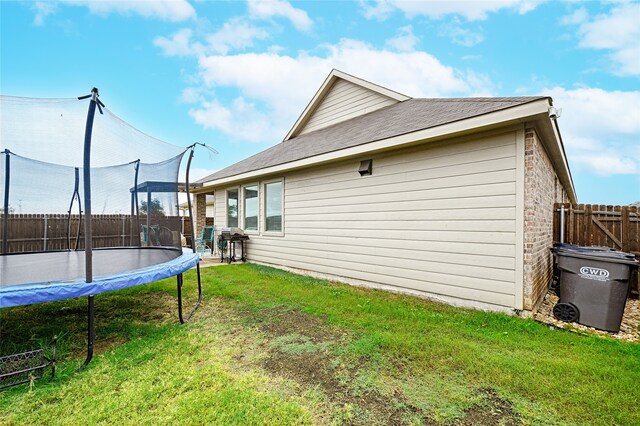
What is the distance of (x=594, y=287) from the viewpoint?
3.50 meters

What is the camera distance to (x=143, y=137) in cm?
384

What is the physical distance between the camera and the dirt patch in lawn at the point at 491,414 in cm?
177

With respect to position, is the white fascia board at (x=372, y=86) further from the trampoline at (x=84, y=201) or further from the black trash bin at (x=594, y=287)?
the trampoline at (x=84, y=201)

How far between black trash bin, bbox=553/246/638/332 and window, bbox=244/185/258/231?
21.8 ft

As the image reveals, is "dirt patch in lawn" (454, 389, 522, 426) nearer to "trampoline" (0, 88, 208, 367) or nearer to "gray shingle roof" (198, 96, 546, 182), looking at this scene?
"trampoline" (0, 88, 208, 367)

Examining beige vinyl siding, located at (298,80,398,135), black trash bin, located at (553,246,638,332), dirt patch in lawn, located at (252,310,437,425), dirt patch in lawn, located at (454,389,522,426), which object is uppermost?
beige vinyl siding, located at (298,80,398,135)

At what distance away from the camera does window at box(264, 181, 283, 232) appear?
7.39 m

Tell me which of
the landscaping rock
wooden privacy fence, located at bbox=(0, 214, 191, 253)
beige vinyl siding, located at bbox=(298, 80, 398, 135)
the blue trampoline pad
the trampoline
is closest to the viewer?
the blue trampoline pad

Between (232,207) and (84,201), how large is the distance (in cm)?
680

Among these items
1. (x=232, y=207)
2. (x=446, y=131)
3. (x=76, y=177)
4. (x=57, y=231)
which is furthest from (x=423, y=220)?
(x=57, y=231)

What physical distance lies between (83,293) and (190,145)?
249cm

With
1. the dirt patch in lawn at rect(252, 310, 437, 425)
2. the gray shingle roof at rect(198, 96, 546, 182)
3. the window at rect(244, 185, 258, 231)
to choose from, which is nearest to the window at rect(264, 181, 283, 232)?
the window at rect(244, 185, 258, 231)

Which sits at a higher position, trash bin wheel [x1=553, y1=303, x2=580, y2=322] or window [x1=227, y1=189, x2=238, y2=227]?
window [x1=227, y1=189, x2=238, y2=227]

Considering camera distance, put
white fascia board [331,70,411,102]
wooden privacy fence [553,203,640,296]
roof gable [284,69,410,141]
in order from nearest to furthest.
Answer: wooden privacy fence [553,203,640,296] → white fascia board [331,70,411,102] → roof gable [284,69,410,141]
